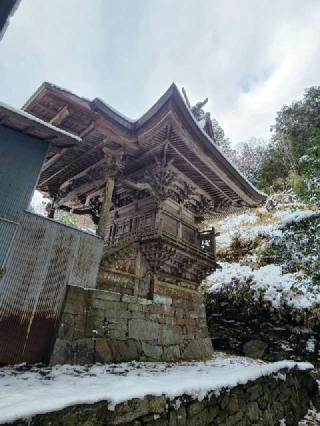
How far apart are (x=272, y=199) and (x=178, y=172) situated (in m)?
13.5

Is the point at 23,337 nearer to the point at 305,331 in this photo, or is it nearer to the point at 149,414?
the point at 149,414

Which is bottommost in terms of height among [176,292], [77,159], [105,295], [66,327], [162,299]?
[66,327]

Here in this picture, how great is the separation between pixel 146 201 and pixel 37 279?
467 cm

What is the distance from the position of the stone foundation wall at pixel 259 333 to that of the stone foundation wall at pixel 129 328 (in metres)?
3.43

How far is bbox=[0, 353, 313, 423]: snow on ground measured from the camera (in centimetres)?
250

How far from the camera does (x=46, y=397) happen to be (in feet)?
8.90

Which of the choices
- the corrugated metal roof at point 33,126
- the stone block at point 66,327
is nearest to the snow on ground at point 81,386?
the stone block at point 66,327

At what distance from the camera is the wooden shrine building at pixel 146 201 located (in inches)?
256

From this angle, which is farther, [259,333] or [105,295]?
[259,333]

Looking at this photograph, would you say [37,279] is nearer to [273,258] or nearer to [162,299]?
[162,299]

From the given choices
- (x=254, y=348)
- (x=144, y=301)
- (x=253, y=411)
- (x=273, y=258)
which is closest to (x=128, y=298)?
(x=144, y=301)

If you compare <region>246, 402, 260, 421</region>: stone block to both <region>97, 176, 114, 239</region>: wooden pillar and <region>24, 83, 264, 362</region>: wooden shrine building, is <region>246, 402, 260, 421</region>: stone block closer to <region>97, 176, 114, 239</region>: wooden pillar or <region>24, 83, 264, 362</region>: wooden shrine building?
<region>24, 83, 264, 362</region>: wooden shrine building

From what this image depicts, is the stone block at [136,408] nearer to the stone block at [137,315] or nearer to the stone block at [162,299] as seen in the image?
the stone block at [137,315]

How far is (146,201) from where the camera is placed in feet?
30.5
